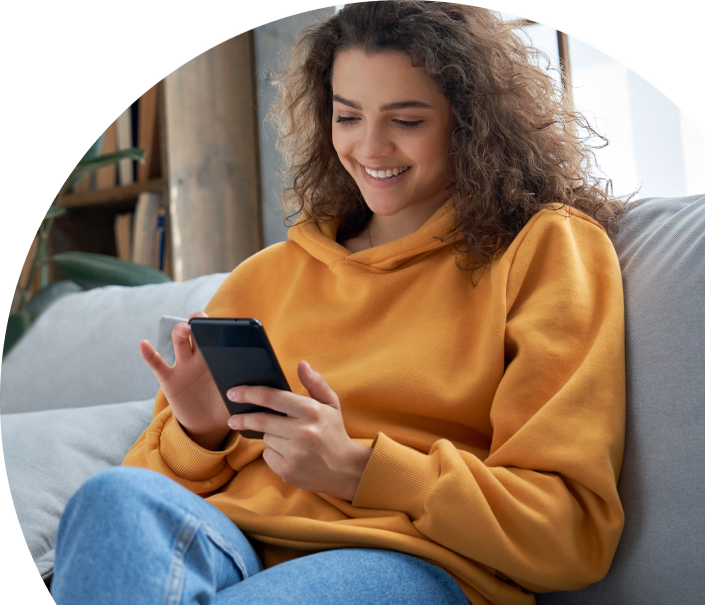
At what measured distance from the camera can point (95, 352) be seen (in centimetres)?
139

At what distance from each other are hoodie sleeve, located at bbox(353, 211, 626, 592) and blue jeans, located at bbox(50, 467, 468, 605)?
76mm

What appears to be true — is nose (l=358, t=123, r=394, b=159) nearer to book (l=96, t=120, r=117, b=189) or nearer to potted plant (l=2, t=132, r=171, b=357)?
potted plant (l=2, t=132, r=171, b=357)

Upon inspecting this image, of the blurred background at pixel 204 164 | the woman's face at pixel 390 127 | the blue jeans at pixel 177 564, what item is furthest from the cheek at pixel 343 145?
the blurred background at pixel 204 164

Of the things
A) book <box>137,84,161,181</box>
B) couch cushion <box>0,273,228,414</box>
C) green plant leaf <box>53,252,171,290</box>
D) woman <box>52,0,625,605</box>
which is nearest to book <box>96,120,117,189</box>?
book <box>137,84,161,181</box>

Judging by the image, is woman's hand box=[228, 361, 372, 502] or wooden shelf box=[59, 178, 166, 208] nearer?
woman's hand box=[228, 361, 372, 502]

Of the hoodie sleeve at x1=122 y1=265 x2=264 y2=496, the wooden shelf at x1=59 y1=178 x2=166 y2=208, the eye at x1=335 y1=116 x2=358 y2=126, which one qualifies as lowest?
the hoodie sleeve at x1=122 y1=265 x2=264 y2=496

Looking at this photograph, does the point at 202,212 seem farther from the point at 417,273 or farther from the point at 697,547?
the point at 697,547

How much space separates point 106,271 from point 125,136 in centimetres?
63

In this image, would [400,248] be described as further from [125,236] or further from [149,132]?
[125,236]

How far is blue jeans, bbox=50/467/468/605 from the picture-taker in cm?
57

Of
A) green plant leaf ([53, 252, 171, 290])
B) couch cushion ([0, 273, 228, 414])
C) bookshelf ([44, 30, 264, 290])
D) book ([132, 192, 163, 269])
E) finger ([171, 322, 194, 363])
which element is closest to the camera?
finger ([171, 322, 194, 363])

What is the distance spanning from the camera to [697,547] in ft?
2.27

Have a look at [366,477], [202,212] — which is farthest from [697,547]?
[202,212]

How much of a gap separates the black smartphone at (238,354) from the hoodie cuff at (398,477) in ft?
0.42
